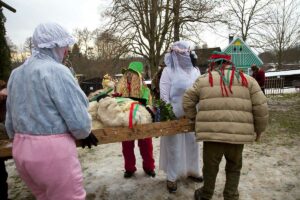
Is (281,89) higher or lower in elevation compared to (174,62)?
lower

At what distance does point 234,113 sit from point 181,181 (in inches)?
66.9

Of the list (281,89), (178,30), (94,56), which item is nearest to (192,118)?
(178,30)

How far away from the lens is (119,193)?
13.8ft

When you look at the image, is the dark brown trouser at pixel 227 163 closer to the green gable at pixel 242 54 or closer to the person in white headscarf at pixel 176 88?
the person in white headscarf at pixel 176 88

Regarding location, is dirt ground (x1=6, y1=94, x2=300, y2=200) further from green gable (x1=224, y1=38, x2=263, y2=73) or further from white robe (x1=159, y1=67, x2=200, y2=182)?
green gable (x1=224, y1=38, x2=263, y2=73)

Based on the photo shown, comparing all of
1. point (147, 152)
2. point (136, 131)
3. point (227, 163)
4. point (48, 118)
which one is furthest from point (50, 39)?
point (147, 152)

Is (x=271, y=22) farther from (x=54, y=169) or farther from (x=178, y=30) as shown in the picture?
(x=54, y=169)

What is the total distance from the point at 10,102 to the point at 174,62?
7.56 feet

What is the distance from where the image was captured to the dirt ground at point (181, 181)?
411 cm

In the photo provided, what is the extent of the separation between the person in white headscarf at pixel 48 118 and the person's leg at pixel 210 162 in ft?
4.97

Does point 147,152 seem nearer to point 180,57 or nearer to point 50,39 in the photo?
point 180,57

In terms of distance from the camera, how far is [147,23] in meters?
20.0

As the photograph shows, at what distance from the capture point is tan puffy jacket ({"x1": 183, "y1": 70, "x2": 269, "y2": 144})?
10.3ft

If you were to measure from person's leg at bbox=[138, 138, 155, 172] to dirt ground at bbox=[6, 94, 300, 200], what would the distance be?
147 mm
